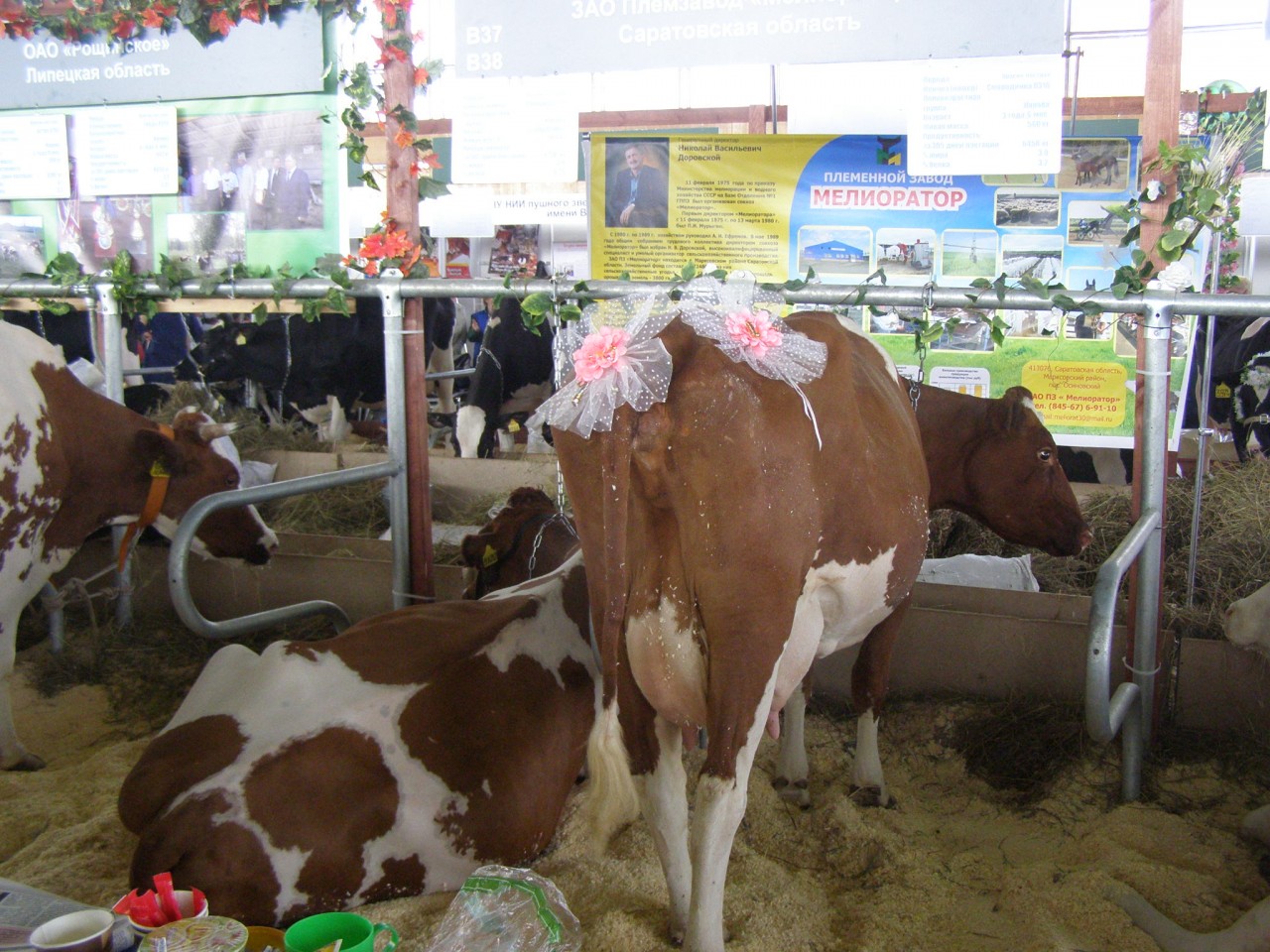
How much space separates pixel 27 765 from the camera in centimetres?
340

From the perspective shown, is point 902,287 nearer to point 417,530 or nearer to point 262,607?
point 417,530

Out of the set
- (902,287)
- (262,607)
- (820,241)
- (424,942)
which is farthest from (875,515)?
(262,607)

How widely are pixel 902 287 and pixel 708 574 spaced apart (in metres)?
1.39

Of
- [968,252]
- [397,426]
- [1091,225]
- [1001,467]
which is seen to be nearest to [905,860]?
[1001,467]

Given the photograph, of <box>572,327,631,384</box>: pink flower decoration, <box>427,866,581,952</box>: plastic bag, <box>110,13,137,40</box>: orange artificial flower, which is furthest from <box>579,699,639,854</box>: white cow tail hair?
<box>110,13,137,40</box>: orange artificial flower

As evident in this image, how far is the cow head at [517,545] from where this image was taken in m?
3.54

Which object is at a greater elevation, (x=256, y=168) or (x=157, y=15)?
(x=157, y=15)

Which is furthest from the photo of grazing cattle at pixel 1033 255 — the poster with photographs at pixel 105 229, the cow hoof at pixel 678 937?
the poster with photographs at pixel 105 229

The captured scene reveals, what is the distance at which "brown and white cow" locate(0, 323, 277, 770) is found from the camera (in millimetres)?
3416

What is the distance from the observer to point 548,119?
3805mm

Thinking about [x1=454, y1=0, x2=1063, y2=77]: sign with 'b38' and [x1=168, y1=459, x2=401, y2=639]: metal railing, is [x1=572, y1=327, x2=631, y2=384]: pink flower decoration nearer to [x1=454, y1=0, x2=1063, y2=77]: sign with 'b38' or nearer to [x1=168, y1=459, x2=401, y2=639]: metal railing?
[x1=168, y1=459, x2=401, y2=639]: metal railing

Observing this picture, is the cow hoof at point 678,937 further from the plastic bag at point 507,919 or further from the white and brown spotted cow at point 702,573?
the plastic bag at point 507,919

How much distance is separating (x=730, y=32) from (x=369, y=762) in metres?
2.57

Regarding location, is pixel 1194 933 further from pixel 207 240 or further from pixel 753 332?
pixel 207 240
